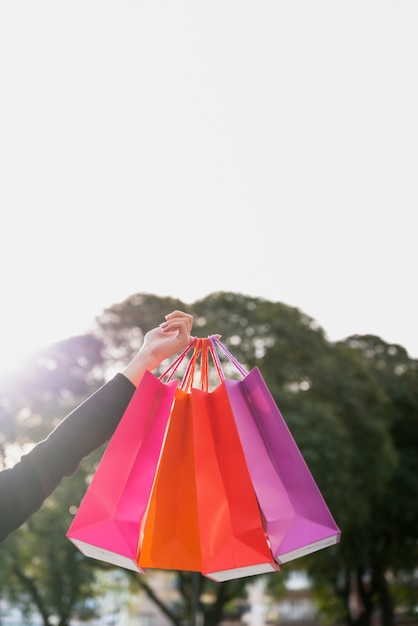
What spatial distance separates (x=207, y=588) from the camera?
3016cm

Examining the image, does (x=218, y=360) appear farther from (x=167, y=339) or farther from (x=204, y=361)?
(x=167, y=339)

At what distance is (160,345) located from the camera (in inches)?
81.3

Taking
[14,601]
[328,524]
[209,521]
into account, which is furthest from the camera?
[14,601]

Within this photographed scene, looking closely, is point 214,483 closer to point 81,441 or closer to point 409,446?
point 81,441

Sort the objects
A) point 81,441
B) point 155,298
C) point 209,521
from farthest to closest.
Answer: point 155,298, point 209,521, point 81,441

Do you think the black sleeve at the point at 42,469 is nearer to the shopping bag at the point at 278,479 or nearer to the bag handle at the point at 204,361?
the shopping bag at the point at 278,479

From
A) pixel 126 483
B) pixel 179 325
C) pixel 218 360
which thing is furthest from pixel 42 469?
pixel 218 360

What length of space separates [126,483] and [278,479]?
387 millimetres

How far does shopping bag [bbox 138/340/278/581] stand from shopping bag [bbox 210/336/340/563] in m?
0.05

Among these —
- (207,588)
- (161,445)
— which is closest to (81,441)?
(161,445)

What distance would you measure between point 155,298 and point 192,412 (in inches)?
861

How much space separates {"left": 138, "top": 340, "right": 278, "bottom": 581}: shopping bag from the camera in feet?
6.79

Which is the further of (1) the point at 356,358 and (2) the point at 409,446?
(2) the point at 409,446

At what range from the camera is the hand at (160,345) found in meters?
1.97
